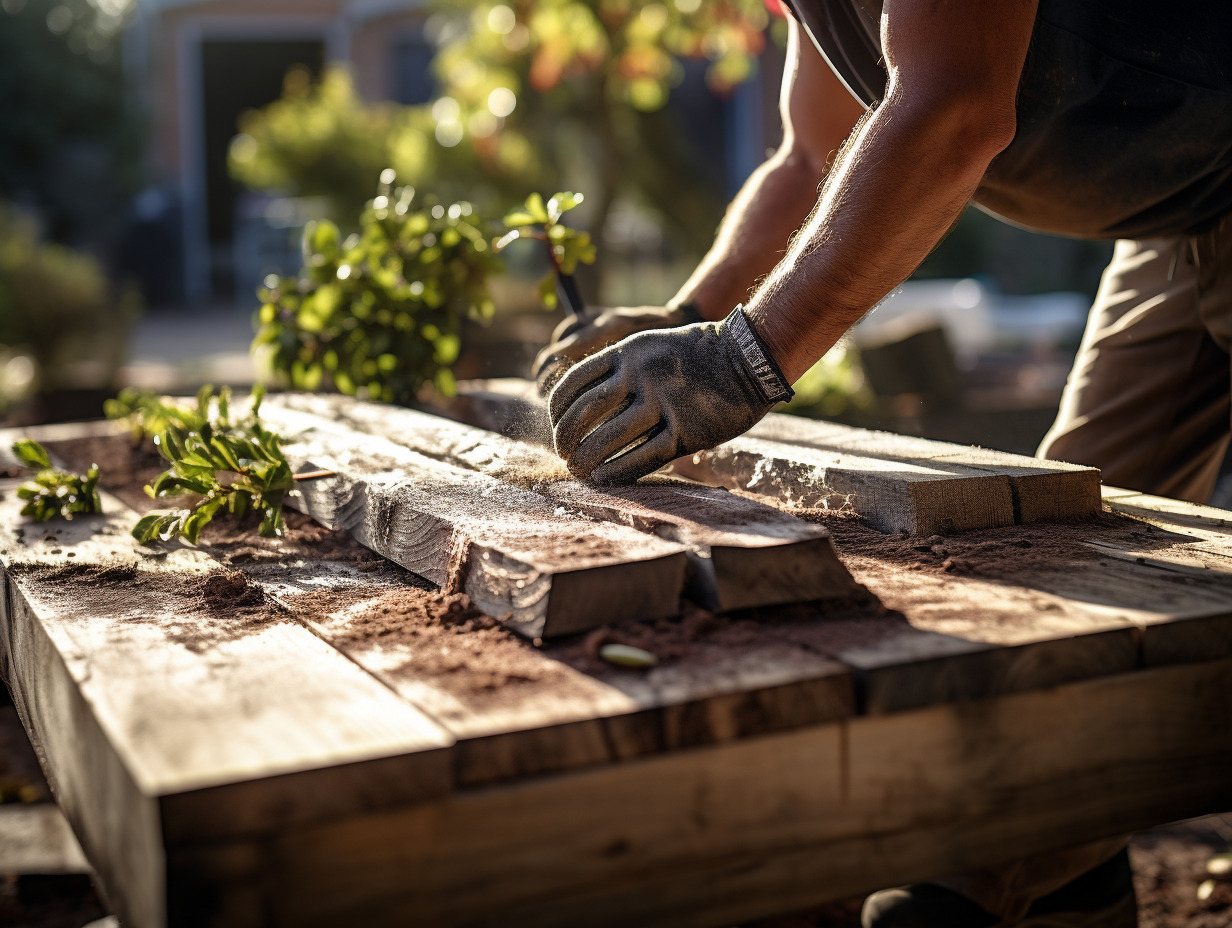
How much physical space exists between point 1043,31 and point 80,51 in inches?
953

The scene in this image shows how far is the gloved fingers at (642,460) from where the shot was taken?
1487 mm

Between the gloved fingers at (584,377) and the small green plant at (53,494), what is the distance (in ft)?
2.65

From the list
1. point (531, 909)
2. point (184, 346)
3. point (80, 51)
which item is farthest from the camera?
point (80, 51)

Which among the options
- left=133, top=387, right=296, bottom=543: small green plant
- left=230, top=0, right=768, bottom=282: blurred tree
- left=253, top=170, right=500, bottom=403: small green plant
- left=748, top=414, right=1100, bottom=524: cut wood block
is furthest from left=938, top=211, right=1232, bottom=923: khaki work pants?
left=230, top=0, right=768, bottom=282: blurred tree

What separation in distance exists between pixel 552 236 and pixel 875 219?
1.06 metres

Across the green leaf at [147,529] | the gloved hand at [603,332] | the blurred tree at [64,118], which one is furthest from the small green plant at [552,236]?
the blurred tree at [64,118]

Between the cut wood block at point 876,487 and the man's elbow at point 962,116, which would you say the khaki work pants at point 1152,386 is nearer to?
the cut wood block at point 876,487

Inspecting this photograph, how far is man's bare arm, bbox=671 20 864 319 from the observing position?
2111 mm

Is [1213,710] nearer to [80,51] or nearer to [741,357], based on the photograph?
[741,357]

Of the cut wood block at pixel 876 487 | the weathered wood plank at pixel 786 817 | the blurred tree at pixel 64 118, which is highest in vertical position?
the blurred tree at pixel 64 118

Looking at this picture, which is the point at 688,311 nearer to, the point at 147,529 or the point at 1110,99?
the point at 1110,99

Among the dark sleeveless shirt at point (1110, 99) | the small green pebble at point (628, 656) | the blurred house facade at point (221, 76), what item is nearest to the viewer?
the small green pebble at point (628, 656)

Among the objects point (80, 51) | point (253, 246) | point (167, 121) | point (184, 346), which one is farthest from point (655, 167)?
point (80, 51)

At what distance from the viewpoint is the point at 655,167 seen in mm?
9273
